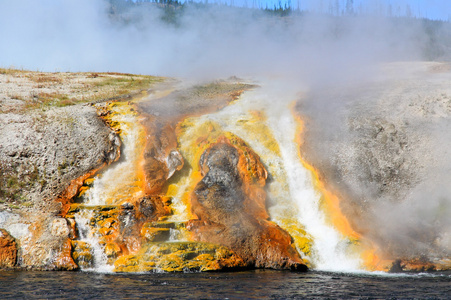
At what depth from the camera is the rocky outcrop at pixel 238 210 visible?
32.4 ft

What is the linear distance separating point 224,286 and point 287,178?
5.20m

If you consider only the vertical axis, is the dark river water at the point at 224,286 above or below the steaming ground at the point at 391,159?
below

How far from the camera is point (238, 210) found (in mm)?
10859

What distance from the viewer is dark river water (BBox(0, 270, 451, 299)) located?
7.08m

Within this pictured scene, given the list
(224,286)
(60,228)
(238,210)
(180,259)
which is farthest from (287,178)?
(60,228)

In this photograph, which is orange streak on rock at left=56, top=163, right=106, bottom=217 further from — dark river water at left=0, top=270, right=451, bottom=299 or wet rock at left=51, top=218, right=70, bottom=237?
dark river water at left=0, top=270, right=451, bottom=299

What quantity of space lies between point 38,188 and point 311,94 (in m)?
10.1

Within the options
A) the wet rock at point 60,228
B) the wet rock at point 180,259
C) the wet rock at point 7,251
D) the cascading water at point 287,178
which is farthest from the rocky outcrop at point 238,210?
the wet rock at point 7,251

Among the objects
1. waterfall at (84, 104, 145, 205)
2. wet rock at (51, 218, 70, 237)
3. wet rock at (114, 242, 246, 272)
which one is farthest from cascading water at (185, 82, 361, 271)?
wet rock at (51, 218, 70, 237)

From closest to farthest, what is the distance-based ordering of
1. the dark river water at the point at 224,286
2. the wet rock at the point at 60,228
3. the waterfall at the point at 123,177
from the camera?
the dark river water at the point at 224,286
the wet rock at the point at 60,228
the waterfall at the point at 123,177

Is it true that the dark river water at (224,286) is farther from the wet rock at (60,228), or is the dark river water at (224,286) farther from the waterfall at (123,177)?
the waterfall at (123,177)

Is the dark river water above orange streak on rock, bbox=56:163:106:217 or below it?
below

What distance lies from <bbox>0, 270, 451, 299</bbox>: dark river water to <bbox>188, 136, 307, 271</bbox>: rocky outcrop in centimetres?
66

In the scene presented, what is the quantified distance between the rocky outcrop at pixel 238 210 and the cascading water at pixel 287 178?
0.49 meters
